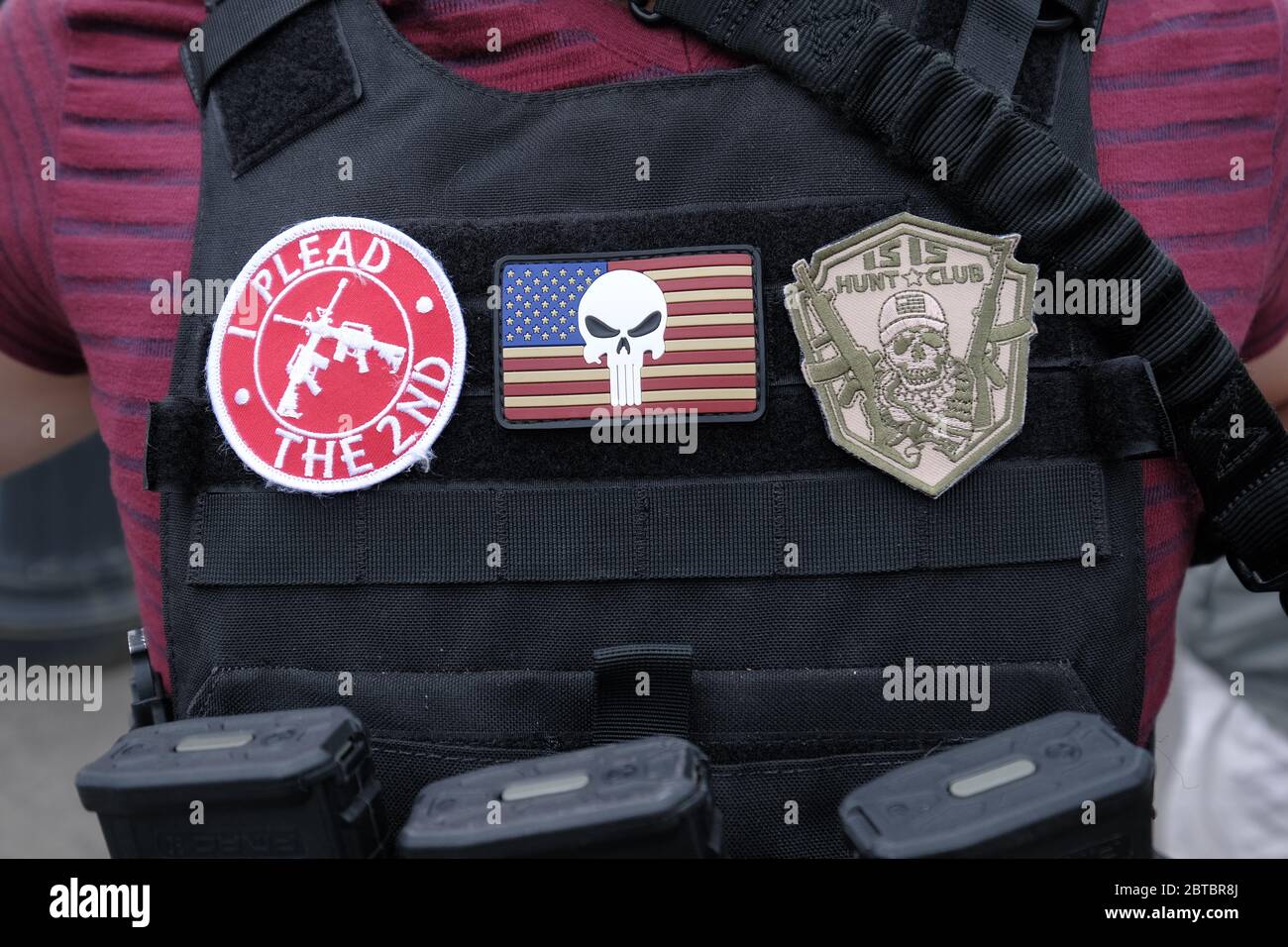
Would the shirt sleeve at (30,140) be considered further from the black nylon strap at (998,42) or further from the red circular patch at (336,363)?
the black nylon strap at (998,42)

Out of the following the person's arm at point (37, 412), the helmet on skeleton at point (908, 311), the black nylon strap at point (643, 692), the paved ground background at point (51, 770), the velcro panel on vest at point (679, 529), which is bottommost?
the paved ground background at point (51, 770)

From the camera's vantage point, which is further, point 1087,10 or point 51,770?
point 51,770

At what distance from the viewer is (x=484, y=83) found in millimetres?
1053

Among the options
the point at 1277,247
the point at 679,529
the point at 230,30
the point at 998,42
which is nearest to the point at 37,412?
the point at 230,30

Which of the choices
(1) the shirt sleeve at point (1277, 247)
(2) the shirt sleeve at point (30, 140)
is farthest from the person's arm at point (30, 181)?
(1) the shirt sleeve at point (1277, 247)

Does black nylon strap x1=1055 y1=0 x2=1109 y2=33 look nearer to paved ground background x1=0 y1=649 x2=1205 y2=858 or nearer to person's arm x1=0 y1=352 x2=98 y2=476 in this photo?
person's arm x1=0 y1=352 x2=98 y2=476

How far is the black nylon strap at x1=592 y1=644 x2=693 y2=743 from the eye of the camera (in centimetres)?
97

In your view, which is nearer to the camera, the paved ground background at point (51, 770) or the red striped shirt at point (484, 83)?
the red striped shirt at point (484, 83)

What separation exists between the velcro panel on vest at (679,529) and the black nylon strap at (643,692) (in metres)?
0.07

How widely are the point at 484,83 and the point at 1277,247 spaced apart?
2.57 feet

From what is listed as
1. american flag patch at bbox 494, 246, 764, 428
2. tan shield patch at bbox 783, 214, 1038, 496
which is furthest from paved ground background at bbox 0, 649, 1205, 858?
tan shield patch at bbox 783, 214, 1038, 496

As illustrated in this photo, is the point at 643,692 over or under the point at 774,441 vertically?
under

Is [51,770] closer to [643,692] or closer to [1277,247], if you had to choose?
[643,692]

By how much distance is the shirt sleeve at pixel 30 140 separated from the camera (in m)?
1.13
